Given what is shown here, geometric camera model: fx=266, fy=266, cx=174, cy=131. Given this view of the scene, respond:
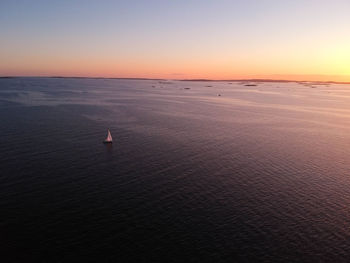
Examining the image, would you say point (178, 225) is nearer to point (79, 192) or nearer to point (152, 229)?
point (152, 229)

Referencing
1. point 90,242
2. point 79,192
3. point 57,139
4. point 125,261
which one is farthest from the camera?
point 57,139

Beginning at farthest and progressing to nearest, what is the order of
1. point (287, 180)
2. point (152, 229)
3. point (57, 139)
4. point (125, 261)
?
point (57, 139), point (287, 180), point (152, 229), point (125, 261)

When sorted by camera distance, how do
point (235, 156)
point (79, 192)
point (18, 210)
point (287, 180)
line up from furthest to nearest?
point (235, 156) → point (287, 180) → point (79, 192) → point (18, 210)

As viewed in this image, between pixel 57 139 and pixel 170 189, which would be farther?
pixel 57 139

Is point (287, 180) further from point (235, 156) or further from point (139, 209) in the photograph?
point (139, 209)

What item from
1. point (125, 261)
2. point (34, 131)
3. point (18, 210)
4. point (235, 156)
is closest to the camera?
point (125, 261)

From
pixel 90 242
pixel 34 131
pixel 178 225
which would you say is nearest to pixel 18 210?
pixel 90 242

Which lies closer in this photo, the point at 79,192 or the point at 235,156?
the point at 79,192

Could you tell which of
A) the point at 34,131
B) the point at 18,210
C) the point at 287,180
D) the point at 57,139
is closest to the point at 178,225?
the point at 18,210
